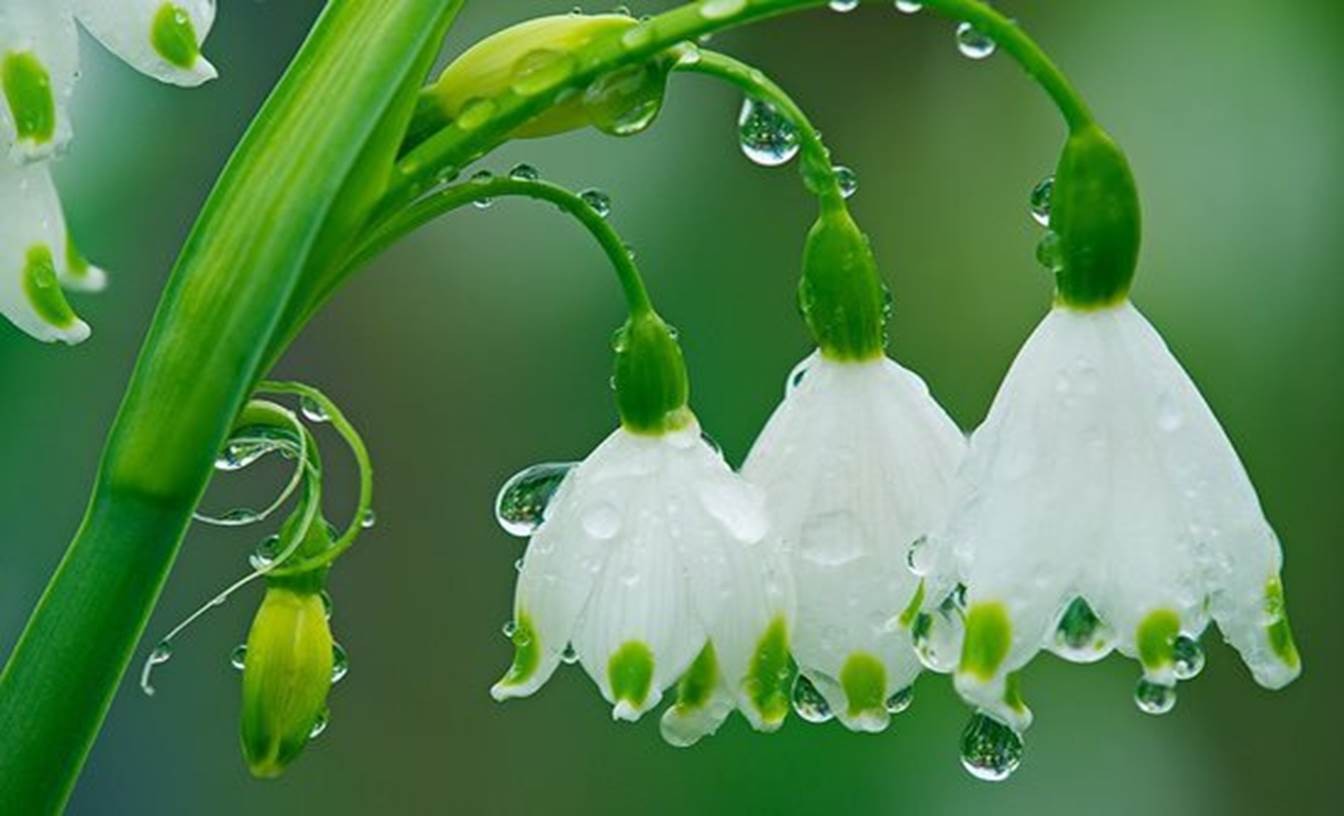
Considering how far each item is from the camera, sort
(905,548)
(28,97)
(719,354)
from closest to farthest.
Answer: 1. (28,97)
2. (905,548)
3. (719,354)

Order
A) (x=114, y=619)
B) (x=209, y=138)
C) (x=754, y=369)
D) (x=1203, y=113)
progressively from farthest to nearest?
1. (x=1203, y=113)
2. (x=209, y=138)
3. (x=754, y=369)
4. (x=114, y=619)

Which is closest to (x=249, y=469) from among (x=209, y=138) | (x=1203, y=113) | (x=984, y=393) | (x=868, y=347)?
(x=209, y=138)

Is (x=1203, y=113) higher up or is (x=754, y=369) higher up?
(x=1203, y=113)

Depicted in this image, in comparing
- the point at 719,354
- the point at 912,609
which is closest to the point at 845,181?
the point at 912,609

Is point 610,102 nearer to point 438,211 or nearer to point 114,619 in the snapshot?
point 438,211

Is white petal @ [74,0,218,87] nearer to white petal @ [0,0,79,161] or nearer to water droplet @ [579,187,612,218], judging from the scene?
white petal @ [0,0,79,161]

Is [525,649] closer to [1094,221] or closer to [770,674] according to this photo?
[770,674]

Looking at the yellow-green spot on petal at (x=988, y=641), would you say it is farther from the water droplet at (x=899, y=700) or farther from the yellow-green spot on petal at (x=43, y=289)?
the yellow-green spot on petal at (x=43, y=289)
